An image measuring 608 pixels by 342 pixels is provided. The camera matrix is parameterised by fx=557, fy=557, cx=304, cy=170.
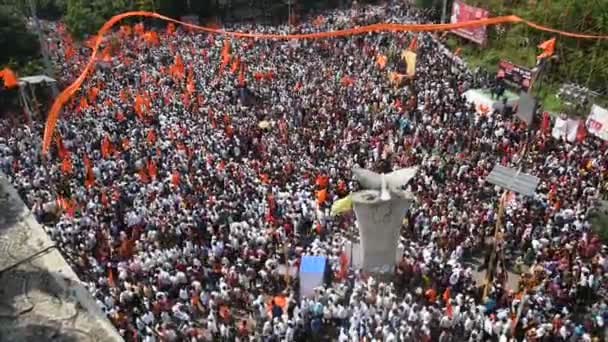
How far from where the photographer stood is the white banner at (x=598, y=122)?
18016 millimetres

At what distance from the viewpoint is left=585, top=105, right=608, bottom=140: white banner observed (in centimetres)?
1802

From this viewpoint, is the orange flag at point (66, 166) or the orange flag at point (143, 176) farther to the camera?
the orange flag at point (66, 166)

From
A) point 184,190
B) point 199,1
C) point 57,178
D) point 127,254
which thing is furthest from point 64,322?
point 199,1

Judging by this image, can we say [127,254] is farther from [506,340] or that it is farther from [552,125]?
[552,125]

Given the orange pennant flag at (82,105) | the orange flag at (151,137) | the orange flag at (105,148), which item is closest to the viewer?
the orange flag at (105,148)

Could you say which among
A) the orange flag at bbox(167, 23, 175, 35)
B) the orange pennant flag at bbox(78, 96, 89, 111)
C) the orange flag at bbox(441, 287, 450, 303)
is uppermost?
the orange flag at bbox(167, 23, 175, 35)

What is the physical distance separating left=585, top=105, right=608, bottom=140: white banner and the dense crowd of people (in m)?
0.64

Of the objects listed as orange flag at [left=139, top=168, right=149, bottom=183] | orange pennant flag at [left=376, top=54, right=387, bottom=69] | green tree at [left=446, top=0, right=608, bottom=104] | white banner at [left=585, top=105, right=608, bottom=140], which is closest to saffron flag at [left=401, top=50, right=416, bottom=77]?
orange pennant flag at [left=376, top=54, right=387, bottom=69]

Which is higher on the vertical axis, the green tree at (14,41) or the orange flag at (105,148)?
the green tree at (14,41)

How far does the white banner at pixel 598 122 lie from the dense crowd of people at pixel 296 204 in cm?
64

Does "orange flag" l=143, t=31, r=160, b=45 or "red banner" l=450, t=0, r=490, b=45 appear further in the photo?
"orange flag" l=143, t=31, r=160, b=45

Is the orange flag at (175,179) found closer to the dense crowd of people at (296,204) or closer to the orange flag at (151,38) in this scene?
the dense crowd of people at (296,204)

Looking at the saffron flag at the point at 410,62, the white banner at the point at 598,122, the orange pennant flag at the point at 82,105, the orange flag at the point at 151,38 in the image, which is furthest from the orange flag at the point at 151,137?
the white banner at the point at 598,122

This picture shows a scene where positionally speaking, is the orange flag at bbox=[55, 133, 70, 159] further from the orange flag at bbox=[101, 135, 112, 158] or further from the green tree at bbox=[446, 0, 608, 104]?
the green tree at bbox=[446, 0, 608, 104]
